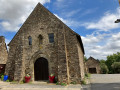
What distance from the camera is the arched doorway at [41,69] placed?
11898 millimetres

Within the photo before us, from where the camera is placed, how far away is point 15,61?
12.0m

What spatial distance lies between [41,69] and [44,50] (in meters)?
2.35

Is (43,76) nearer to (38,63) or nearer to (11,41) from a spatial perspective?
(38,63)

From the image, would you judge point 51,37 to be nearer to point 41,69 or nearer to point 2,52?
point 41,69

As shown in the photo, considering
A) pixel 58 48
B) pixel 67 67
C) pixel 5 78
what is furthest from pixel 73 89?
pixel 5 78

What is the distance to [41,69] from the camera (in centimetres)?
1209

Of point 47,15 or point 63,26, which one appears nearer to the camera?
point 63,26

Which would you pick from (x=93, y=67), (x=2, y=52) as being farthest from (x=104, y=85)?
(x=93, y=67)

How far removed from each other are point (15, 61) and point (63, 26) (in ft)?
23.2

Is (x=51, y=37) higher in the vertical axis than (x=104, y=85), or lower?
higher

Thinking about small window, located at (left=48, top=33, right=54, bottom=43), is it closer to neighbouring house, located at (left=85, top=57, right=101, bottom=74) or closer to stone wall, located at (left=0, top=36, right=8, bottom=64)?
stone wall, located at (left=0, top=36, right=8, bottom=64)

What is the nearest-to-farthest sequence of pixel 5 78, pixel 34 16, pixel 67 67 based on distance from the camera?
pixel 67 67, pixel 5 78, pixel 34 16

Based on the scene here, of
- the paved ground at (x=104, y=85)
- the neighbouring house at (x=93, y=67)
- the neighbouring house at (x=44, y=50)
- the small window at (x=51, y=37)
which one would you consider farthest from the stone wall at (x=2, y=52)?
the neighbouring house at (x=93, y=67)

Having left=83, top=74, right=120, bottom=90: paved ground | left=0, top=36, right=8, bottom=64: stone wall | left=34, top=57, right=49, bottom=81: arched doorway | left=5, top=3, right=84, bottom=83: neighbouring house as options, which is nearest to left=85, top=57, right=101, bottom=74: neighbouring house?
left=83, top=74, right=120, bottom=90: paved ground
